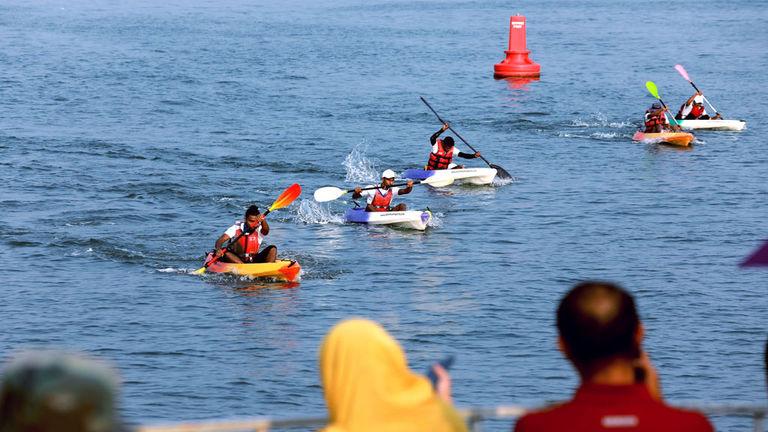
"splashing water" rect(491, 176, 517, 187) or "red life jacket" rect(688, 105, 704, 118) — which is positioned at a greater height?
"red life jacket" rect(688, 105, 704, 118)

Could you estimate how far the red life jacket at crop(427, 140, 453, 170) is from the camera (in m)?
28.5

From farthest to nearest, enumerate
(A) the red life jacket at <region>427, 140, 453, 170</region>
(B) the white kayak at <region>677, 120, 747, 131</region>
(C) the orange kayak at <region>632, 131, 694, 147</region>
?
1. (B) the white kayak at <region>677, 120, 747, 131</region>
2. (C) the orange kayak at <region>632, 131, 694, 147</region>
3. (A) the red life jacket at <region>427, 140, 453, 170</region>

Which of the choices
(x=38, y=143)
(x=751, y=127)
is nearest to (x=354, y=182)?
(x=38, y=143)

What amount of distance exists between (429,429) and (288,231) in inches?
823

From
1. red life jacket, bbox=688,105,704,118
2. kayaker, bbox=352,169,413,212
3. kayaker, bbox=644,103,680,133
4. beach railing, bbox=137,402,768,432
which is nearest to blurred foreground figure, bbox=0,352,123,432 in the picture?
beach railing, bbox=137,402,768,432

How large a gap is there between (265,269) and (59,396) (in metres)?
17.6

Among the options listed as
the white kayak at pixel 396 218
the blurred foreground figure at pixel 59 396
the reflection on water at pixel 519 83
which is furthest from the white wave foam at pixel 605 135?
the blurred foreground figure at pixel 59 396

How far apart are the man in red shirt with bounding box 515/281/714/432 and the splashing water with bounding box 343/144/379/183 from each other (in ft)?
83.8

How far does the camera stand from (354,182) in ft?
94.9

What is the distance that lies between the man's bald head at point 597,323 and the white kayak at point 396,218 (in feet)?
68.6

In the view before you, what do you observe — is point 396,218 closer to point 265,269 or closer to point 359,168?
point 265,269

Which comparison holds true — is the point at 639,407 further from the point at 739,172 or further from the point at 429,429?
the point at 739,172

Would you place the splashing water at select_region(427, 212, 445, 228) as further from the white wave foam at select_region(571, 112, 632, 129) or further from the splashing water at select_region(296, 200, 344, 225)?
the white wave foam at select_region(571, 112, 632, 129)

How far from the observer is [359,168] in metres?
30.5
